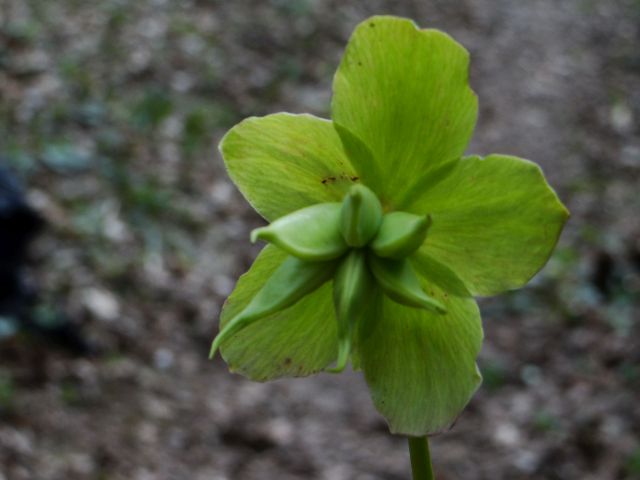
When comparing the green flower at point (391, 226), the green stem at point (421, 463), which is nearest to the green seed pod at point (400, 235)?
the green flower at point (391, 226)

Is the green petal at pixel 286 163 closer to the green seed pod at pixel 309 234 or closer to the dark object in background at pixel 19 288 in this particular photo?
the green seed pod at pixel 309 234

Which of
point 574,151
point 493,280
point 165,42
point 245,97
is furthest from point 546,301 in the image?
point 493,280

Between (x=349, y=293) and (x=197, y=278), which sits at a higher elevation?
(x=349, y=293)

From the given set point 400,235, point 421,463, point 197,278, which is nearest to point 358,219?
point 400,235

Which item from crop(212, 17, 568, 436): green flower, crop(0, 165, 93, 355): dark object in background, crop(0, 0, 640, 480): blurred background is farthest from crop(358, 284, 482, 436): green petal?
crop(0, 165, 93, 355): dark object in background

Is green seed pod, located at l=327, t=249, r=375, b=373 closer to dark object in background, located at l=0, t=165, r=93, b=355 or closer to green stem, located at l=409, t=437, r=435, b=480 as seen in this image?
green stem, located at l=409, t=437, r=435, b=480

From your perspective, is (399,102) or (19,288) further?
(19,288)

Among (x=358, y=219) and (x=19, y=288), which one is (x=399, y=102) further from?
(x=19, y=288)
